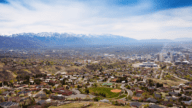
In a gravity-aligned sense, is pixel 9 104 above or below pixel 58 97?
above

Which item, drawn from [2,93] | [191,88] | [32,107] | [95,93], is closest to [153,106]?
[95,93]

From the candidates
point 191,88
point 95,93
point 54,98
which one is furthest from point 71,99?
point 191,88

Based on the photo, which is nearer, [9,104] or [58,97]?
[9,104]

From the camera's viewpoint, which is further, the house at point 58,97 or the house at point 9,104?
the house at point 58,97

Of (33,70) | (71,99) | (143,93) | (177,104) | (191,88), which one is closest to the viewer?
(177,104)

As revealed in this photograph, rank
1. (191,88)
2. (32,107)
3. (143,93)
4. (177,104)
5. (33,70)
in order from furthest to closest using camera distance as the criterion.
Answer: (33,70)
(191,88)
(143,93)
(177,104)
(32,107)

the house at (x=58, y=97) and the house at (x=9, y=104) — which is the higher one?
the house at (x=9, y=104)

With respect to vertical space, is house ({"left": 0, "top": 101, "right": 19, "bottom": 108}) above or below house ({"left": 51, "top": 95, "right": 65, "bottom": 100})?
above

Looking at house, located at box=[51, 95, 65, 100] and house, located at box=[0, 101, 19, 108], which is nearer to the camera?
house, located at box=[0, 101, 19, 108]

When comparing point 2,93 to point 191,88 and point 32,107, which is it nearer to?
point 32,107

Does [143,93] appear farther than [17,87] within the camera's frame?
No
